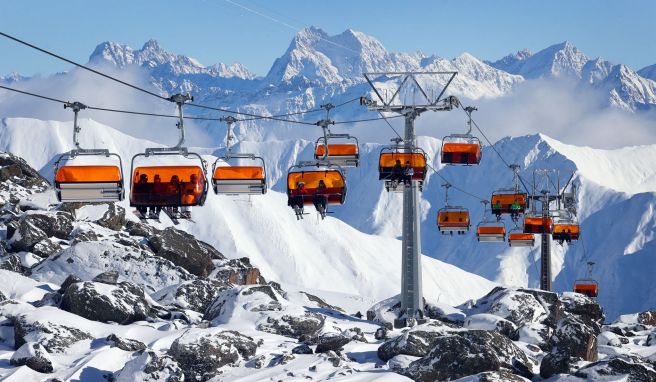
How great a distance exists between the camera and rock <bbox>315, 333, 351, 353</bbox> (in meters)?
34.5

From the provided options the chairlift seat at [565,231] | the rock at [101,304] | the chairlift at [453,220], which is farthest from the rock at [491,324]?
the chairlift seat at [565,231]

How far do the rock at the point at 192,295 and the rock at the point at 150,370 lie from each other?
10.9 meters

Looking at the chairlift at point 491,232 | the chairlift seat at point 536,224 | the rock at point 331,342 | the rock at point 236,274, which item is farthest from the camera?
the chairlift seat at point 536,224

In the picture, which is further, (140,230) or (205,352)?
(140,230)

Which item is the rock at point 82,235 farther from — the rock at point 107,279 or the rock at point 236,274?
the rock at point 107,279

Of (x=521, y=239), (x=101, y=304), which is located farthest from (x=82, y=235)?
(x=521, y=239)

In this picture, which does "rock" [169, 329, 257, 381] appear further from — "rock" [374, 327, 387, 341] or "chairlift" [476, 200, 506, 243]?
"chairlift" [476, 200, 506, 243]

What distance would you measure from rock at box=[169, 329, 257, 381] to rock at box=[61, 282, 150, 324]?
499 centimetres

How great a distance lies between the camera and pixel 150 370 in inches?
1208

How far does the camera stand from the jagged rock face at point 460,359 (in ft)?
102

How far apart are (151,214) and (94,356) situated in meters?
9.84

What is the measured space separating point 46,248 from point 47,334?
71.7 feet

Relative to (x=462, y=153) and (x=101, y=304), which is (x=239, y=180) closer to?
(x=101, y=304)

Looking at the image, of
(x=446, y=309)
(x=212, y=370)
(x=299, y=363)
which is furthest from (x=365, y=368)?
(x=446, y=309)
